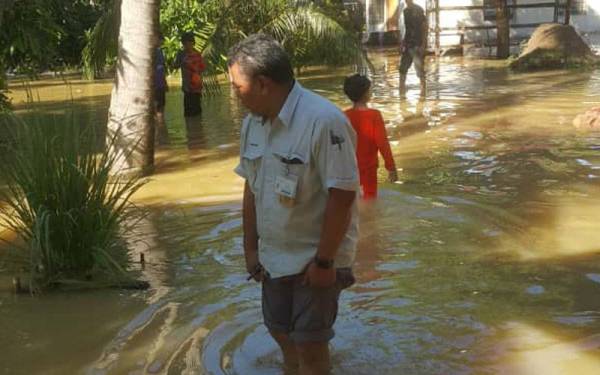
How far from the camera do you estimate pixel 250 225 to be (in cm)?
418

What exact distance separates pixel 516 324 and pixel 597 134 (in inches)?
292

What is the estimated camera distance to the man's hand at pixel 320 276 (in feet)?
12.1

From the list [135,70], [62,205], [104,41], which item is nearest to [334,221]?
[62,205]

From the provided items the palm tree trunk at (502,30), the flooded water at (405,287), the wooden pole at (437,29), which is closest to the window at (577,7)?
the palm tree trunk at (502,30)

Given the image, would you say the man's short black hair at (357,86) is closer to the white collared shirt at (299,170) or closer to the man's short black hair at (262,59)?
the white collared shirt at (299,170)

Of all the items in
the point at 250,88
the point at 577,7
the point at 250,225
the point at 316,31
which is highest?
the point at 577,7

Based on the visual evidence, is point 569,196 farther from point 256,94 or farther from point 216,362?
A: point 256,94

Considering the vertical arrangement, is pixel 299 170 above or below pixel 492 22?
below

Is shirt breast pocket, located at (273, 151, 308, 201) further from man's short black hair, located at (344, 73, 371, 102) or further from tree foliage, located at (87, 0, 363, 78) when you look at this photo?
tree foliage, located at (87, 0, 363, 78)

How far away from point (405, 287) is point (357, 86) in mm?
1794

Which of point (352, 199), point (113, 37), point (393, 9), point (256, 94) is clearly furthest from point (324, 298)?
point (393, 9)

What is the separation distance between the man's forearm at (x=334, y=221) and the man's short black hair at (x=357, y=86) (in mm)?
3449

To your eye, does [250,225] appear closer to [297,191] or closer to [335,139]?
[297,191]

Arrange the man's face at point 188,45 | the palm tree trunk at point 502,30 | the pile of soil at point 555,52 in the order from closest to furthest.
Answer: the man's face at point 188,45, the pile of soil at point 555,52, the palm tree trunk at point 502,30
